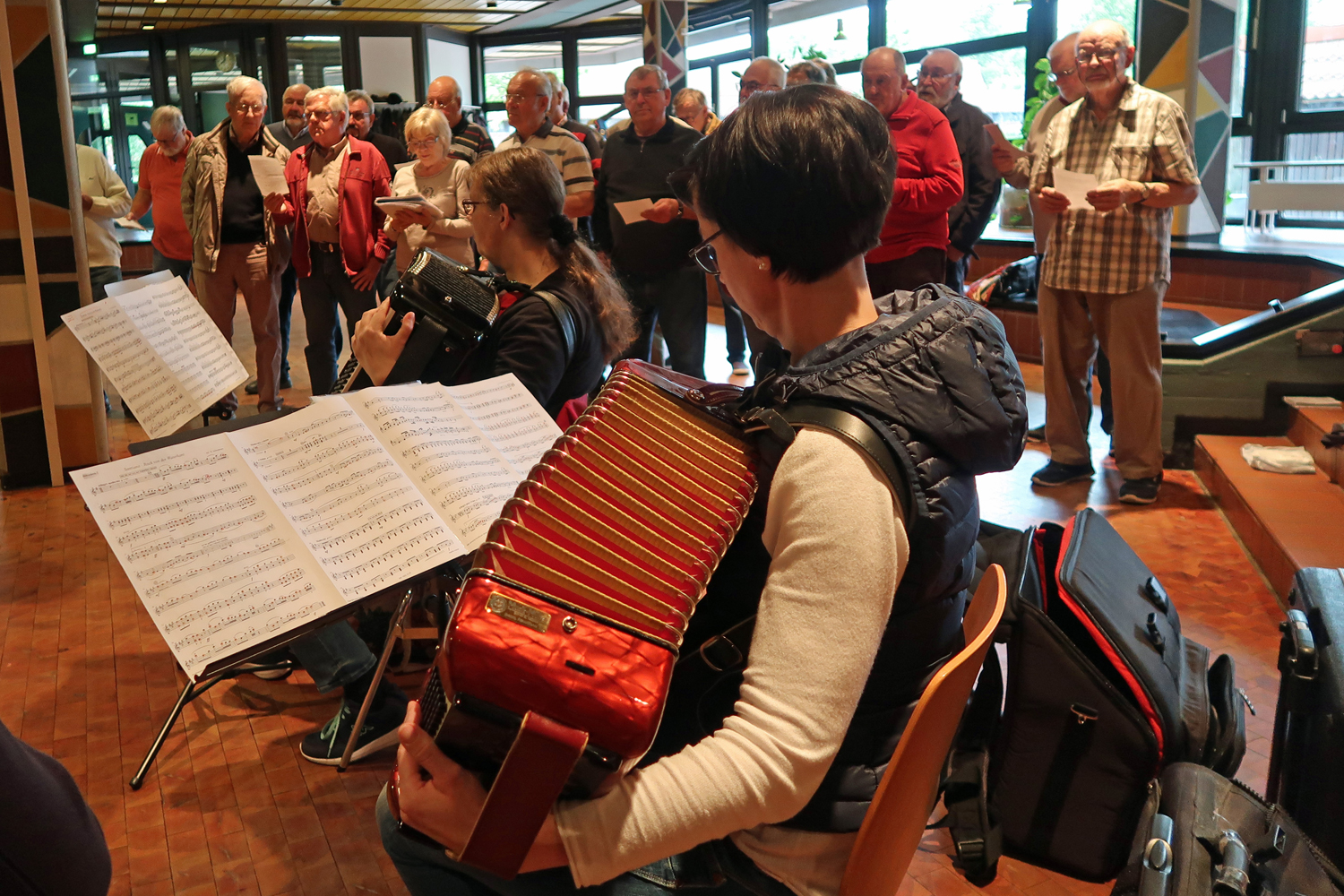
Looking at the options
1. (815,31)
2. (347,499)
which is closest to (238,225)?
(347,499)

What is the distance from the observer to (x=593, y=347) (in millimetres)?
2566

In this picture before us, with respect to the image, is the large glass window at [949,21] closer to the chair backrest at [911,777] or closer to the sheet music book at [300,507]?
the sheet music book at [300,507]

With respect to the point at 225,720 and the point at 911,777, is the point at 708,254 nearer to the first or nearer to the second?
the point at 911,777

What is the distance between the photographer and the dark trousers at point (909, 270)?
4242mm

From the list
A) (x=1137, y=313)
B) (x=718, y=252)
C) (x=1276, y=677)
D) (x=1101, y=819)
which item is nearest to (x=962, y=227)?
(x=1137, y=313)

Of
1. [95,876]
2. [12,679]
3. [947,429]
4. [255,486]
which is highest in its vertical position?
[947,429]

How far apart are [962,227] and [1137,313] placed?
1228 millimetres

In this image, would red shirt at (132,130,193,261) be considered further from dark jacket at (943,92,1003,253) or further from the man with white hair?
dark jacket at (943,92,1003,253)

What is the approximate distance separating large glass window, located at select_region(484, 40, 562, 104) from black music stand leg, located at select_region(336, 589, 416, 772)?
15544mm

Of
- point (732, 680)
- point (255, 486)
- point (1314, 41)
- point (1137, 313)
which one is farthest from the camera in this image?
point (1314, 41)

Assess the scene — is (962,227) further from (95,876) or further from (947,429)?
(95,876)

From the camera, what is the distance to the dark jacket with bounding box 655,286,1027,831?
96cm

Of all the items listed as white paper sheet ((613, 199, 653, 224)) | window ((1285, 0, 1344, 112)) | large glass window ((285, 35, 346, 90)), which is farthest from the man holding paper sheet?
large glass window ((285, 35, 346, 90))

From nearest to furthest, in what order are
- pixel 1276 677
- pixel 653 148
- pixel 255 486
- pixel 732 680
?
pixel 732 680 < pixel 255 486 < pixel 1276 677 < pixel 653 148
